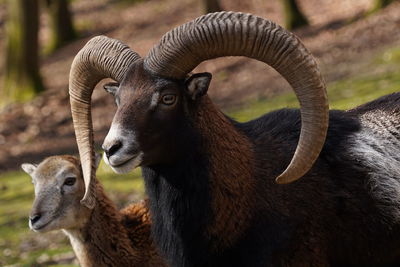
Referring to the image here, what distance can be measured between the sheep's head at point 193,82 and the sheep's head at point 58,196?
3.01m

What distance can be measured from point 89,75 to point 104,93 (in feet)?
62.7

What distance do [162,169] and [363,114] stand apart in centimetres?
218

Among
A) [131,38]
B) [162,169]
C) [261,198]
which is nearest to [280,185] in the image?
[261,198]

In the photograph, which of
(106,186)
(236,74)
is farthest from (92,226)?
(236,74)

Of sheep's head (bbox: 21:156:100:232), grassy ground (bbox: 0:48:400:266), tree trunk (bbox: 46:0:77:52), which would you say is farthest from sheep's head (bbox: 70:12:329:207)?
tree trunk (bbox: 46:0:77:52)

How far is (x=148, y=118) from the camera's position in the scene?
7.47 metres

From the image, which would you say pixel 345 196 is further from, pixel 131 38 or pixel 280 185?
pixel 131 38

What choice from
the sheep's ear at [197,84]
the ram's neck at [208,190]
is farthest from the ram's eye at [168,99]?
the ram's neck at [208,190]

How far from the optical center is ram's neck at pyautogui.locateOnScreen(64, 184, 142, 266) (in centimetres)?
1039

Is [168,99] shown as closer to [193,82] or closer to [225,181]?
[193,82]

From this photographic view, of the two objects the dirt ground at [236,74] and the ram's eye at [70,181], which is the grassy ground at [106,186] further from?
the ram's eye at [70,181]

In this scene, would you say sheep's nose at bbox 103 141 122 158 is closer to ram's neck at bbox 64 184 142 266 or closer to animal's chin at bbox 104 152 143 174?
animal's chin at bbox 104 152 143 174

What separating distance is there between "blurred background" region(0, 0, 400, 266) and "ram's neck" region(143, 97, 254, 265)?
19.0ft

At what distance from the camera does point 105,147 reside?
7.25m
